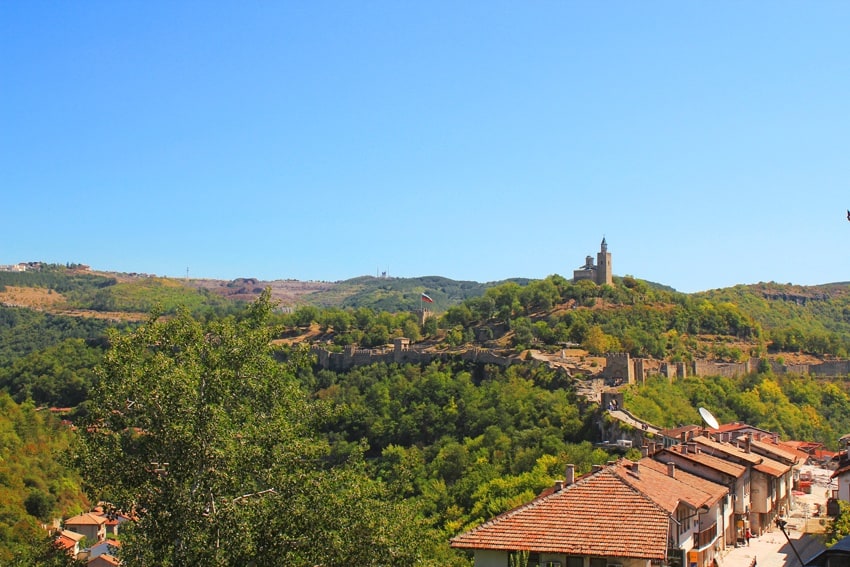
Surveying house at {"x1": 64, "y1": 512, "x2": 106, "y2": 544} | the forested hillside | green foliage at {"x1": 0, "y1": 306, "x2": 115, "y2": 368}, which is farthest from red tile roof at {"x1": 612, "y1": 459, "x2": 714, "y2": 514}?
green foliage at {"x1": 0, "y1": 306, "x2": 115, "y2": 368}

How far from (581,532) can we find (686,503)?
5321mm

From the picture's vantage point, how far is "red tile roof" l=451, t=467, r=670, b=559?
50.9ft

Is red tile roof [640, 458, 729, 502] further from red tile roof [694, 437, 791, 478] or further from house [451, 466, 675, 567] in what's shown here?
house [451, 466, 675, 567]

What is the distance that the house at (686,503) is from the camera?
1941cm

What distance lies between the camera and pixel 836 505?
26.9 meters

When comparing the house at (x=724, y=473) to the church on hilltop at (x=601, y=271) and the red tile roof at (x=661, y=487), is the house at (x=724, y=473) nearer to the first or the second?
the red tile roof at (x=661, y=487)

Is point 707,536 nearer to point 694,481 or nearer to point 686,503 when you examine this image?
point 694,481

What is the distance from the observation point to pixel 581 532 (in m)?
16.1

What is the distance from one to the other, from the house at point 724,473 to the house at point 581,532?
10.0 metres

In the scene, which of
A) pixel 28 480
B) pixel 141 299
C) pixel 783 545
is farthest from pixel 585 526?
pixel 141 299

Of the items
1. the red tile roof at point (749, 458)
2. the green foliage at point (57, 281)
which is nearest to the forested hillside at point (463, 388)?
the red tile roof at point (749, 458)

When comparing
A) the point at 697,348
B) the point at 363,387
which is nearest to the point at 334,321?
the point at 363,387

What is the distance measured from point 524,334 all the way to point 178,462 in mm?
60541

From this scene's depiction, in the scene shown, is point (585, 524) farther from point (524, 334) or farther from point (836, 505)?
Answer: point (524, 334)
